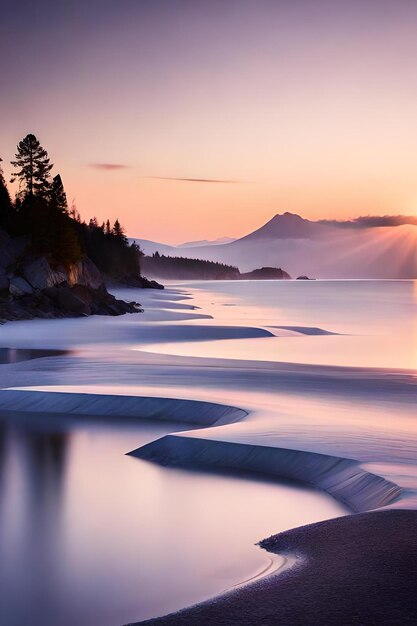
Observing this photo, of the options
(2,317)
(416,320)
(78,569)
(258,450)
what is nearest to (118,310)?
(2,317)

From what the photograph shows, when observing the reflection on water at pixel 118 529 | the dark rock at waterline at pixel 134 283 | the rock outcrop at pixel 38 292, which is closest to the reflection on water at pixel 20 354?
the reflection on water at pixel 118 529

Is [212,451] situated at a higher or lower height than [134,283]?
lower

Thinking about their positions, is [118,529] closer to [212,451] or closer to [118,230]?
[212,451]

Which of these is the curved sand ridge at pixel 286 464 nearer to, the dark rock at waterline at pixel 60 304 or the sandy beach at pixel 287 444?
the sandy beach at pixel 287 444

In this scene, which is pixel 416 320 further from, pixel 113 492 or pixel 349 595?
pixel 349 595

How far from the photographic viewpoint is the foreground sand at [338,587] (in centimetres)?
604

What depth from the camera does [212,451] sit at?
43.0 feet

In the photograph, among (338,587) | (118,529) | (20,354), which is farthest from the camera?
(20,354)

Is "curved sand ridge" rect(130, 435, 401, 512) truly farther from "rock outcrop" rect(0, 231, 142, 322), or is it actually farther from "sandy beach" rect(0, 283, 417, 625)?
"rock outcrop" rect(0, 231, 142, 322)

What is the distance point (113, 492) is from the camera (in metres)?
11.9

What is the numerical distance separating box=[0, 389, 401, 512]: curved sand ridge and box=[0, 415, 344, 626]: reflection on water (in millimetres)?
361

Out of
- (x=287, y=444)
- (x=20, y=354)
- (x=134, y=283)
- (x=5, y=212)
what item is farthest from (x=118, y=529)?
(x=134, y=283)

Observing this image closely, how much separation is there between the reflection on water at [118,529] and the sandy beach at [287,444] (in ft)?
0.82

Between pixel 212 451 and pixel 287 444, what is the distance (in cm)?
134
